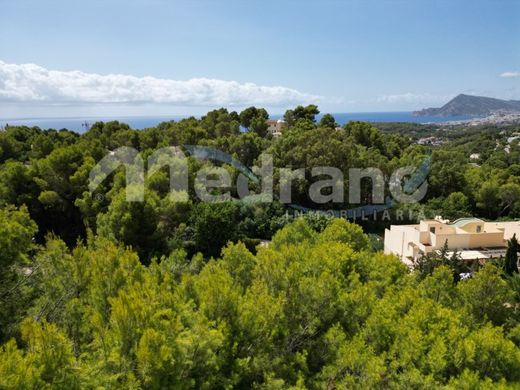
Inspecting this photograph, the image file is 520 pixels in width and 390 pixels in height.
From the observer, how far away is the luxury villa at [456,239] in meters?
17.3

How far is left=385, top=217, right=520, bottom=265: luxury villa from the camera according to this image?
17.3 meters

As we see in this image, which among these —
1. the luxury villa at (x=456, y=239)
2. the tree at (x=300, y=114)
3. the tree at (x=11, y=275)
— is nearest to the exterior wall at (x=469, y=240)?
the luxury villa at (x=456, y=239)

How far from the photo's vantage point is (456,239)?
58.1 feet

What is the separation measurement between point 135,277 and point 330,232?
7410 mm

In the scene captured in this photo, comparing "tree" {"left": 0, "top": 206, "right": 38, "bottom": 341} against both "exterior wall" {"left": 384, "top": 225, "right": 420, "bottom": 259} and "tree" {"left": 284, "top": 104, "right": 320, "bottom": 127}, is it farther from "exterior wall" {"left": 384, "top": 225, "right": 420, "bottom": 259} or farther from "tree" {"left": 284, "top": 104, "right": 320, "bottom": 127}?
"tree" {"left": 284, "top": 104, "right": 320, "bottom": 127}

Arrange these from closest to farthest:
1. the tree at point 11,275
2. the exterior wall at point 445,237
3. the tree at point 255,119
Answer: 1. the tree at point 11,275
2. the exterior wall at point 445,237
3. the tree at point 255,119

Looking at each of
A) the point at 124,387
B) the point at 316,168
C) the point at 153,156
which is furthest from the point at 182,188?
the point at 124,387

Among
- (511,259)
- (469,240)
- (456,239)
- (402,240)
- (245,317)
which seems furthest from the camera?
(402,240)

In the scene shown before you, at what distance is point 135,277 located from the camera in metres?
8.09

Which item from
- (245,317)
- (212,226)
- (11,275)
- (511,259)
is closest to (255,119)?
(212,226)

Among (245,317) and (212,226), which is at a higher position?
(245,317)

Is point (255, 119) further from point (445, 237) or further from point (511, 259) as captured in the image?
point (511, 259)

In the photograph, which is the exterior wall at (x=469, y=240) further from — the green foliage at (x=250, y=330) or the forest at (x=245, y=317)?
the green foliage at (x=250, y=330)

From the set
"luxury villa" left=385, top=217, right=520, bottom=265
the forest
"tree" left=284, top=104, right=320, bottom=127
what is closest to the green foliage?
the forest
